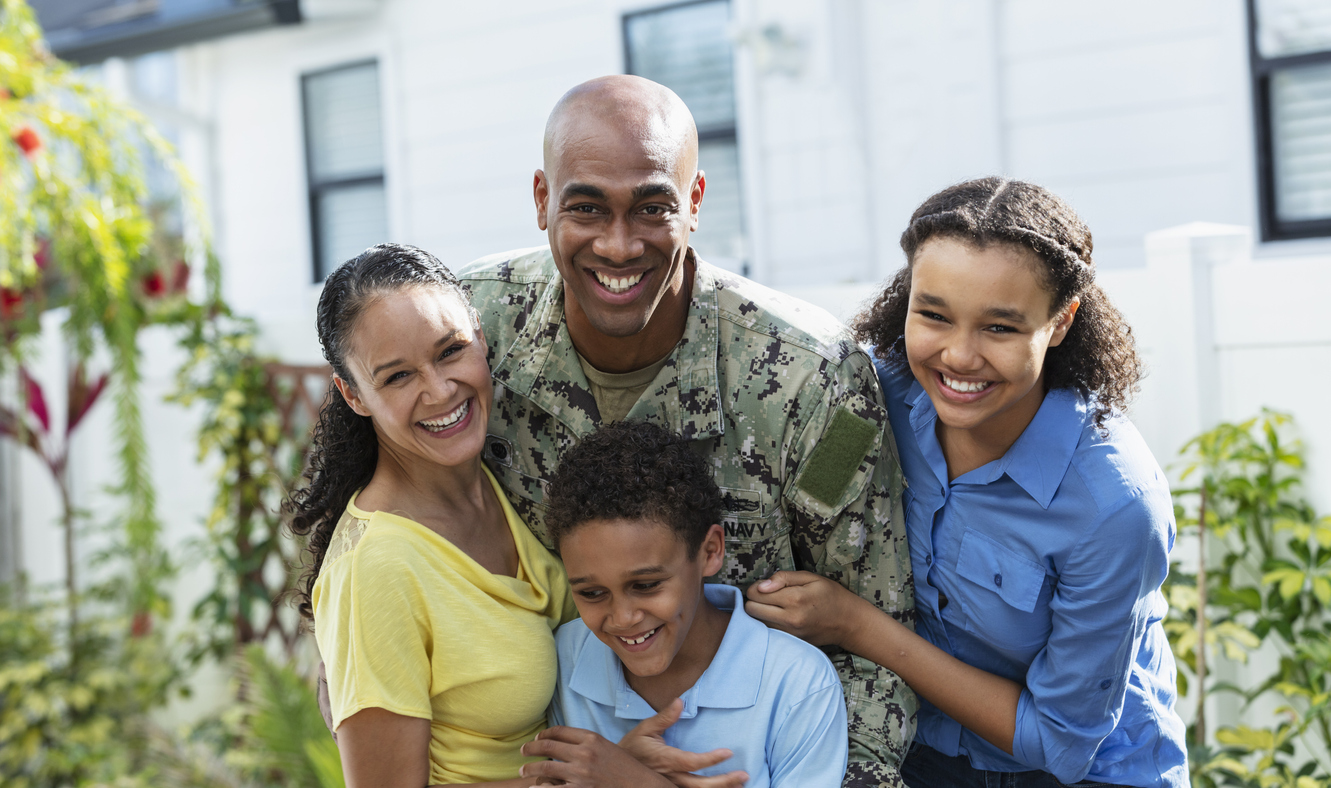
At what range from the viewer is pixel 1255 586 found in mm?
3115

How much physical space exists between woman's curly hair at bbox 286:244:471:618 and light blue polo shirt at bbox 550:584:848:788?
1.95 ft

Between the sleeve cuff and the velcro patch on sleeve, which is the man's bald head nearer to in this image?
the velcro patch on sleeve

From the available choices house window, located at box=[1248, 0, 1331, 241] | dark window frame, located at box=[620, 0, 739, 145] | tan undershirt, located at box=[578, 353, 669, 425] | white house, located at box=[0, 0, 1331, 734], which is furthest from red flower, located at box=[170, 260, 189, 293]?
house window, located at box=[1248, 0, 1331, 241]

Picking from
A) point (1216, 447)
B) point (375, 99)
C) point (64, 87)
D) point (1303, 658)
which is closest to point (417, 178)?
point (375, 99)

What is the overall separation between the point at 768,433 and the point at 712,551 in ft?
0.92

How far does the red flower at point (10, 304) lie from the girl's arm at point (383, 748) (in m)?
4.24

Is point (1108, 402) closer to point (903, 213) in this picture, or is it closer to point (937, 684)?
point (937, 684)

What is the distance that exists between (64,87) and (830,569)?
144 inches

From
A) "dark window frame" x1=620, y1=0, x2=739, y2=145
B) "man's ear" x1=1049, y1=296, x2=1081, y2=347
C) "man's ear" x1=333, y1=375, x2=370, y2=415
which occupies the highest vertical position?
"dark window frame" x1=620, y1=0, x2=739, y2=145

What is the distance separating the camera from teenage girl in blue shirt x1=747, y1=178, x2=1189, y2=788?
1888 millimetres

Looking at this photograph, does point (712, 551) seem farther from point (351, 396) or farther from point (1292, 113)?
point (1292, 113)

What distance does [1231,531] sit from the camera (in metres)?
3.15

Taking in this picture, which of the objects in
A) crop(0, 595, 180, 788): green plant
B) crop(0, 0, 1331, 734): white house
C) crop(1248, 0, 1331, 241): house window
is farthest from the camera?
crop(0, 595, 180, 788): green plant

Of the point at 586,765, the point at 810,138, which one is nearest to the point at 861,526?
the point at 586,765
